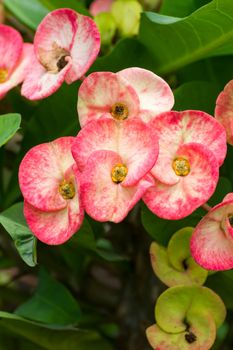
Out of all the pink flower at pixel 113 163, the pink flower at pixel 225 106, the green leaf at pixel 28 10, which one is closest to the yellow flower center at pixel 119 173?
the pink flower at pixel 113 163

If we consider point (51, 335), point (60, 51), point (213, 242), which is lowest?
point (51, 335)

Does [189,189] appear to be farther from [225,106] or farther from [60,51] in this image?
[60,51]

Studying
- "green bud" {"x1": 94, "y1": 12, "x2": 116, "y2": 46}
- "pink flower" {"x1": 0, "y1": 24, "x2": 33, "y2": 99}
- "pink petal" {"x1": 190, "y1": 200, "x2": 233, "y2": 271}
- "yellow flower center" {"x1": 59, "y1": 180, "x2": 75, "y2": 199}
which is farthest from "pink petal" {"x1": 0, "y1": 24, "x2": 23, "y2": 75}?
"pink petal" {"x1": 190, "y1": 200, "x2": 233, "y2": 271}

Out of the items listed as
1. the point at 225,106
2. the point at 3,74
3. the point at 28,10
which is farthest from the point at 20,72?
the point at 225,106

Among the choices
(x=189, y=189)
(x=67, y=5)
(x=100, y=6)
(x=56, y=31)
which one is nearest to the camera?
(x=189, y=189)

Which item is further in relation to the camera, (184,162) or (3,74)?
(3,74)

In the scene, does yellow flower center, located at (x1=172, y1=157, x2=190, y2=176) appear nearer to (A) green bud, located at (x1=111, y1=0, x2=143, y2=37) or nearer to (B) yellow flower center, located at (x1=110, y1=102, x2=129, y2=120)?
(B) yellow flower center, located at (x1=110, y1=102, x2=129, y2=120)
